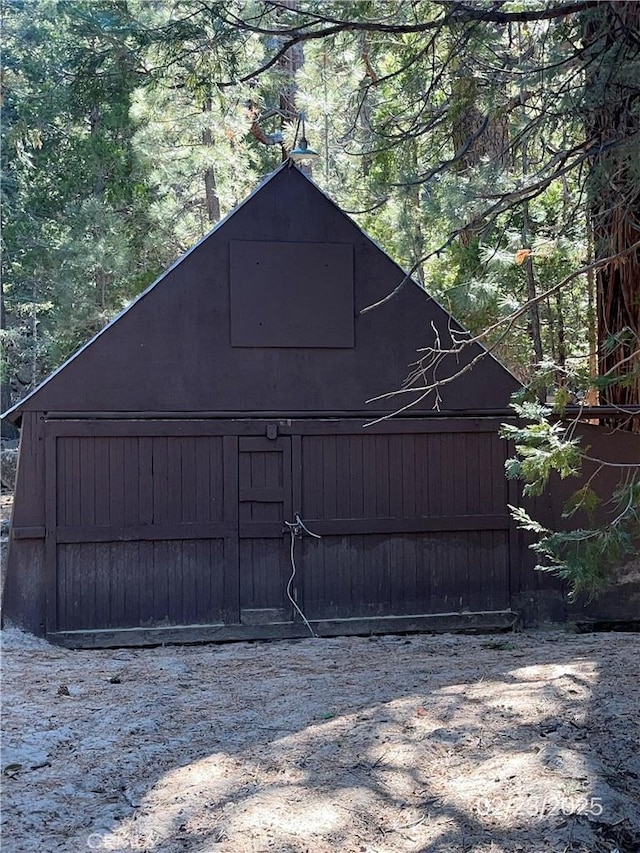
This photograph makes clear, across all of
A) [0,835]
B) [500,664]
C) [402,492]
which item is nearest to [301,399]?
[402,492]

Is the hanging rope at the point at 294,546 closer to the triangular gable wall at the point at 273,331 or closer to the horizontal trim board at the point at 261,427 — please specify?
the horizontal trim board at the point at 261,427

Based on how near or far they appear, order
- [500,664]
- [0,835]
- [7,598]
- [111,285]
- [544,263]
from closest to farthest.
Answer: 1. [0,835]
2. [500,664]
3. [7,598]
4. [544,263]
5. [111,285]

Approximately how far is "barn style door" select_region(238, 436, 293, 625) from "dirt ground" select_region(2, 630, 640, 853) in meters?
1.33

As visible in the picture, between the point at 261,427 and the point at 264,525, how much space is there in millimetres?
865

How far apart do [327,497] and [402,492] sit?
27.4 inches

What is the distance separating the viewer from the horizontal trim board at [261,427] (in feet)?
24.6

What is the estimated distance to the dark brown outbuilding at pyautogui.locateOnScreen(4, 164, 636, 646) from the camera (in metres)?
7.50

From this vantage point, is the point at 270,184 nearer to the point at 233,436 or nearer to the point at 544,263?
the point at 233,436

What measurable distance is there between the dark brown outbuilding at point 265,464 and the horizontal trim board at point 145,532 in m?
0.01

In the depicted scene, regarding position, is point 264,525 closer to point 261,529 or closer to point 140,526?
point 261,529

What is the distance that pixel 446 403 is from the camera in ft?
26.5

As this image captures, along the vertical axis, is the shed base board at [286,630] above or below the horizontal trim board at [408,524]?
below
